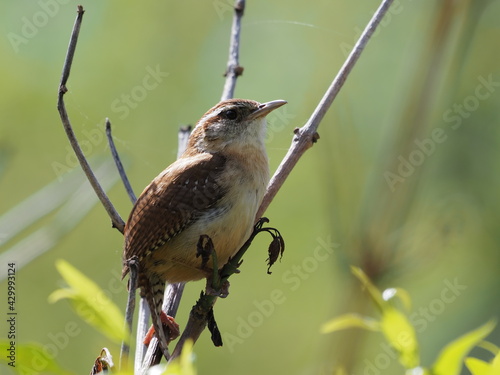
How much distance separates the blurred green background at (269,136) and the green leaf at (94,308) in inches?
121

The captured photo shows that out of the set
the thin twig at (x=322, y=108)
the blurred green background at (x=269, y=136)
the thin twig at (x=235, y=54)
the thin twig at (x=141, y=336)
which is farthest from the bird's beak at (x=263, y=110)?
the thin twig at (x=141, y=336)

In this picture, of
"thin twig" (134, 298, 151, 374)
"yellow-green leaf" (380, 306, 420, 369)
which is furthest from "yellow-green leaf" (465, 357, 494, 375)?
"thin twig" (134, 298, 151, 374)

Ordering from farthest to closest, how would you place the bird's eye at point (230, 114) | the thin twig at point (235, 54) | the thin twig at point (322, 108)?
the bird's eye at point (230, 114) → the thin twig at point (235, 54) → the thin twig at point (322, 108)

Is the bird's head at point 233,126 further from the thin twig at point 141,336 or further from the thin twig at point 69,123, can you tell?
the thin twig at point 141,336

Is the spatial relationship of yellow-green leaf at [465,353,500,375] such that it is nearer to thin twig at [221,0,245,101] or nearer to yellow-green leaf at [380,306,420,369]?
yellow-green leaf at [380,306,420,369]

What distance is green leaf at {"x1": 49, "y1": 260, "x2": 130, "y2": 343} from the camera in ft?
5.05

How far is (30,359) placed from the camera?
58.7 inches

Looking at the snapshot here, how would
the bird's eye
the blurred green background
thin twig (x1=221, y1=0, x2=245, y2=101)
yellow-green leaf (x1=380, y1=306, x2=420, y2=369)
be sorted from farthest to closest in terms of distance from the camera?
the blurred green background → the bird's eye → thin twig (x1=221, y1=0, x2=245, y2=101) → yellow-green leaf (x1=380, y1=306, x2=420, y2=369)

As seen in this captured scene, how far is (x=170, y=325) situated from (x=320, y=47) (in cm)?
311

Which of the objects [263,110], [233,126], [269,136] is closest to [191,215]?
[233,126]

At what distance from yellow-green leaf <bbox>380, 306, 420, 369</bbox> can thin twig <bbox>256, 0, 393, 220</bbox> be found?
1.39 meters

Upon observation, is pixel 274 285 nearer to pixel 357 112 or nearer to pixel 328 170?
pixel 357 112

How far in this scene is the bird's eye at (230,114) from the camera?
3.78 meters

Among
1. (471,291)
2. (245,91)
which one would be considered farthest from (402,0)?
(471,291)
